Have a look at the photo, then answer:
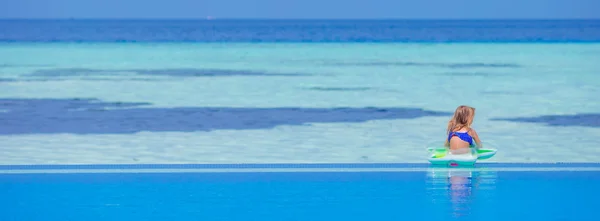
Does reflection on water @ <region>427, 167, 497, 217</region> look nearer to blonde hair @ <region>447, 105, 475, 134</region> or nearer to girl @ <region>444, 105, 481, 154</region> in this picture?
girl @ <region>444, 105, 481, 154</region>

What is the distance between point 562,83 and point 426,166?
11824 mm

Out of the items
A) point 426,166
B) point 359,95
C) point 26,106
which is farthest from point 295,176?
point 359,95

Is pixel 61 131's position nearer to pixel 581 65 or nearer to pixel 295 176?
pixel 295 176

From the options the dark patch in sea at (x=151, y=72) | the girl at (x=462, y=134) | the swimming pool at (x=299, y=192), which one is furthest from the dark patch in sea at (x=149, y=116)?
the dark patch in sea at (x=151, y=72)

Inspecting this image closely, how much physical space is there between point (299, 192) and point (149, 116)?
6.25 metres

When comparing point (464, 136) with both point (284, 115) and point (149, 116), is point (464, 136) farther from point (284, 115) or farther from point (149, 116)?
point (149, 116)

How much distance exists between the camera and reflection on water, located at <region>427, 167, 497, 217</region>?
5.59 m

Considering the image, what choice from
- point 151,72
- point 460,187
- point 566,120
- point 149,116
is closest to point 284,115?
A: point 149,116

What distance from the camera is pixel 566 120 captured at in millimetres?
11594

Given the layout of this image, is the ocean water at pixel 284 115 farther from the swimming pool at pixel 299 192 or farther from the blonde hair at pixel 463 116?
the swimming pool at pixel 299 192

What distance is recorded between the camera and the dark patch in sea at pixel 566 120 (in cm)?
1115

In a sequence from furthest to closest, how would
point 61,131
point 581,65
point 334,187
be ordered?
point 581,65
point 61,131
point 334,187

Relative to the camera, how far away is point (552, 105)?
13.7 metres

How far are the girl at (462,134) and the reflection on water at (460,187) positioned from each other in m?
0.18
